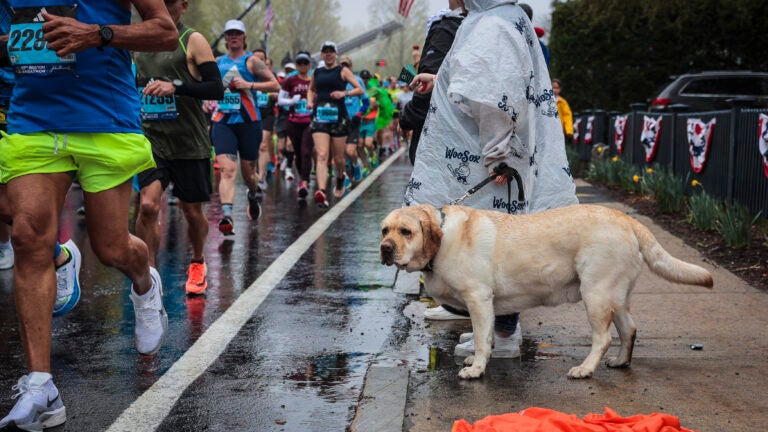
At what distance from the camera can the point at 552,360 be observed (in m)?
5.41

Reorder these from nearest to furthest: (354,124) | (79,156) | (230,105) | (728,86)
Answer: (79,156) < (230,105) < (354,124) < (728,86)

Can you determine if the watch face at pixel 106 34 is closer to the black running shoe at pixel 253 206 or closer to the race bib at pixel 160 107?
the race bib at pixel 160 107

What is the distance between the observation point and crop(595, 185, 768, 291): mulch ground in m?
7.96

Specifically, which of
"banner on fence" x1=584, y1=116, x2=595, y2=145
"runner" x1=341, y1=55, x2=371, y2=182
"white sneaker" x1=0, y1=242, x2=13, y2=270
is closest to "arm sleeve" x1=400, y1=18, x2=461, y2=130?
"white sneaker" x1=0, y1=242, x2=13, y2=270

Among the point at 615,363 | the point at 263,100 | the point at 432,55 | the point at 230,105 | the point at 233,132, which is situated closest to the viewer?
the point at 615,363

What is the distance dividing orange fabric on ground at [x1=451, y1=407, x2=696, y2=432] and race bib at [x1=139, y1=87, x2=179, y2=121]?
405cm

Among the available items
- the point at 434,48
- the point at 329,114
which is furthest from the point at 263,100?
the point at 434,48

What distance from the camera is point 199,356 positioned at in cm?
558

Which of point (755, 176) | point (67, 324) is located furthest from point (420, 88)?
point (755, 176)

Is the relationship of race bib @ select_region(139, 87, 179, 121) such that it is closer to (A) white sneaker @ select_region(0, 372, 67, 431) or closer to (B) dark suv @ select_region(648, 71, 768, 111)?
(A) white sneaker @ select_region(0, 372, 67, 431)

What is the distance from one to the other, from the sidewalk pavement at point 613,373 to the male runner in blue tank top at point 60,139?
1353 mm

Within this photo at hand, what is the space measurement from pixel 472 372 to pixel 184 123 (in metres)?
3.40

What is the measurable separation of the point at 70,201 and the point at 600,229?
10.5m

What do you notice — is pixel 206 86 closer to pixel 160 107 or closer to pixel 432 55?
pixel 160 107
